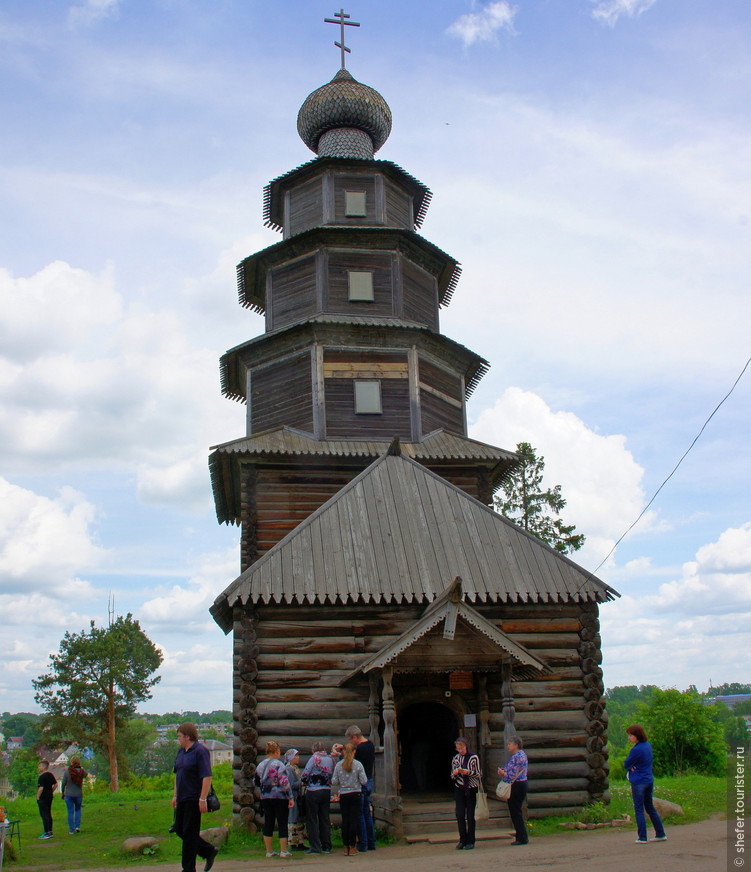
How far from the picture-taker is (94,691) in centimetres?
4038

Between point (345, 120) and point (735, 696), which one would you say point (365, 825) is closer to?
point (345, 120)

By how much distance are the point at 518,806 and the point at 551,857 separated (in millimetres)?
1308

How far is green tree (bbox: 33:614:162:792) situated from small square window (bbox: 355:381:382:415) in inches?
1040

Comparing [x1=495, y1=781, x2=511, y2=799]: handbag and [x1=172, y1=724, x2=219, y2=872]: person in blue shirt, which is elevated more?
[x1=172, y1=724, x2=219, y2=872]: person in blue shirt

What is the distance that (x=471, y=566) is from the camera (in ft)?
49.2

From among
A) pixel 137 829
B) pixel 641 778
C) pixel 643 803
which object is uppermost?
pixel 641 778

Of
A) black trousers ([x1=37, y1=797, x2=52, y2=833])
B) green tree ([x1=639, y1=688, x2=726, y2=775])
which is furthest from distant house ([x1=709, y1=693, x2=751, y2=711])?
black trousers ([x1=37, y1=797, x2=52, y2=833])

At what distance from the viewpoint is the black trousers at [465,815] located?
36.3 ft

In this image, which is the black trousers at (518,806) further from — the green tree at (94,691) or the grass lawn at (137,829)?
the green tree at (94,691)

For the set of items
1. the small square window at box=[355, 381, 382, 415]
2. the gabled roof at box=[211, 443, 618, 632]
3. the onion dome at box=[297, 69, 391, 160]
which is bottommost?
the gabled roof at box=[211, 443, 618, 632]

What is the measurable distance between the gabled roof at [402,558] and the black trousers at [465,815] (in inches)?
140

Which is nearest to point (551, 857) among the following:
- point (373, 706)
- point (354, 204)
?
point (373, 706)

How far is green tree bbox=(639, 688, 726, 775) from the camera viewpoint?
88.6 feet

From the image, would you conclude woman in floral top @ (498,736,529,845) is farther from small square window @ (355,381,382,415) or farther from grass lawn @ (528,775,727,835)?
small square window @ (355,381,382,415)
